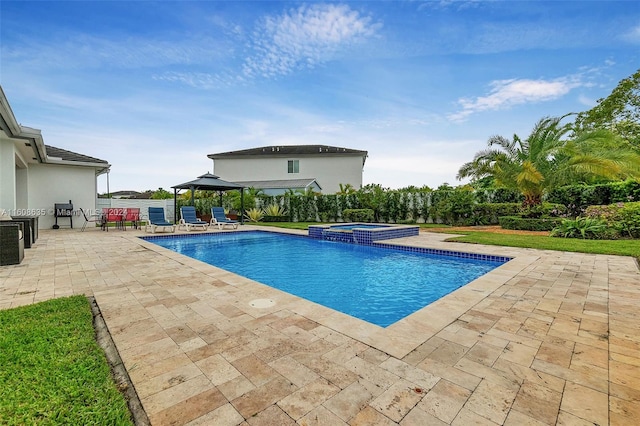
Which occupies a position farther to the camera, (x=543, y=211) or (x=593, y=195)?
(x=593, y=195)

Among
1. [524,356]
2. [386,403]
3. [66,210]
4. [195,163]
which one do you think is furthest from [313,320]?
[195,163]

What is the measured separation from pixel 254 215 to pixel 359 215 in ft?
22.8

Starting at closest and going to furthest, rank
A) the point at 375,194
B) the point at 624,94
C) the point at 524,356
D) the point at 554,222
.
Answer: the point at 524,356 < the point at 554,222 < the point at 375,194 < the point at 624,94

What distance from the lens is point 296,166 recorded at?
3344 cm

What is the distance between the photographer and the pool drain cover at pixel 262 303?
380 centimetres

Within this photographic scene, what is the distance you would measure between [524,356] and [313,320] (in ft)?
6.51

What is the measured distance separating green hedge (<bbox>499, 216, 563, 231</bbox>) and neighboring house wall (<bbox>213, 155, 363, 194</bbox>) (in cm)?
1988

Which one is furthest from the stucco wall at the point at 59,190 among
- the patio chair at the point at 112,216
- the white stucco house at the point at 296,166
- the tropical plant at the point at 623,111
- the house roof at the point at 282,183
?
the tropical plant at the point at 623,111

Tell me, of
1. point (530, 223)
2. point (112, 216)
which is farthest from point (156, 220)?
point (530, 223)

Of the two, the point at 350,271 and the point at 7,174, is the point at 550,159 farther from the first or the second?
the point at 7,174

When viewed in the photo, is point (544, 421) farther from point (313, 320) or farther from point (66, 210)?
point (66, 210)

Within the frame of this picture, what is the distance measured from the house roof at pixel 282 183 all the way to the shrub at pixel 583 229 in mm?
20983

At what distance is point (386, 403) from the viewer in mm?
1910

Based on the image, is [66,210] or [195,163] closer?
[66,210]
